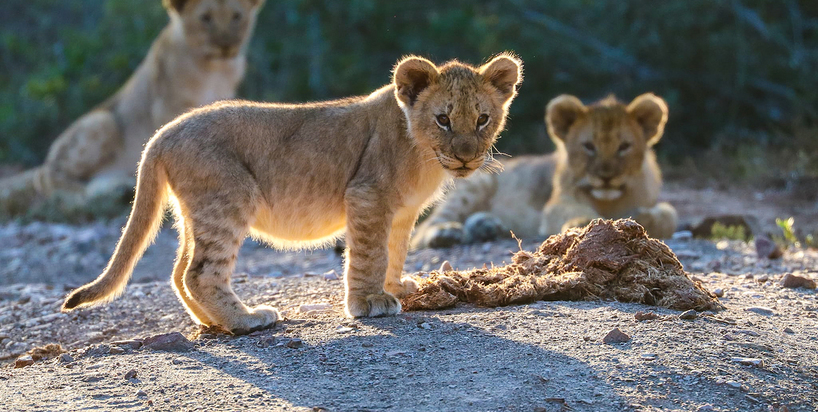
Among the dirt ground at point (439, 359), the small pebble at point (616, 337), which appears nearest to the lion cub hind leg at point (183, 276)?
the dirt ground at point (439, 359)

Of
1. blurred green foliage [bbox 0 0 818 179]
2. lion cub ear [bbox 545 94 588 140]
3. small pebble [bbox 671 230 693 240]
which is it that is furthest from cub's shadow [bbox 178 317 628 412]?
blurred green foliage [bbox 0 0 818 179]

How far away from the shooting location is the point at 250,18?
1197 centimetres

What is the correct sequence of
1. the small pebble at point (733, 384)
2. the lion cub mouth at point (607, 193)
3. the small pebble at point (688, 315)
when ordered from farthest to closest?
the lion cub mouth at point (607, 193) < the small pebble at point (688, 315) < the small pebble at point (733, 384)

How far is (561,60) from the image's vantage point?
13891 mm

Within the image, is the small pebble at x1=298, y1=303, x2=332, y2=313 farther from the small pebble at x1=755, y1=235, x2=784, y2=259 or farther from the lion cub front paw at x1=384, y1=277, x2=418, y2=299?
the small pebble at x1=755, y1=235, x2=784, y2=259

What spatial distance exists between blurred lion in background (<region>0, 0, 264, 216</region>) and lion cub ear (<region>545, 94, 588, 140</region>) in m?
4.60

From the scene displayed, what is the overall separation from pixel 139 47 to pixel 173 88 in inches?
210

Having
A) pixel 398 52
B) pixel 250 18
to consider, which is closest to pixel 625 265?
pixel 250 18

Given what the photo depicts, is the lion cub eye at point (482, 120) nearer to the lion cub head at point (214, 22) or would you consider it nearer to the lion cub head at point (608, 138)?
the lion cub head at point (608, 138)

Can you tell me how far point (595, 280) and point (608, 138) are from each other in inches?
145

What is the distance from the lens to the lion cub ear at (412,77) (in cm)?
518

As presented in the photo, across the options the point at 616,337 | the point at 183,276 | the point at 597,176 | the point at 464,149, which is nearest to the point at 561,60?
the point at 597,176

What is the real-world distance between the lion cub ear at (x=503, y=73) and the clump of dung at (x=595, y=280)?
37.5 inches

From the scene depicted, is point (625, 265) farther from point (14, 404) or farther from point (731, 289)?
point (14, 404)
